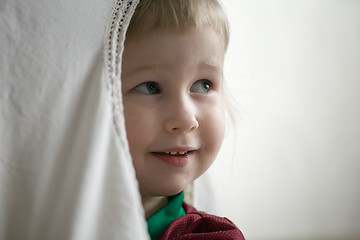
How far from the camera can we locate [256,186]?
4.86 ft

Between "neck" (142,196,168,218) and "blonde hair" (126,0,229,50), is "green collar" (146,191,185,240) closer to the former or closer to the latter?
"neck" (142,196,168,218)

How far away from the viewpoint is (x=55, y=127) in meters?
0.52

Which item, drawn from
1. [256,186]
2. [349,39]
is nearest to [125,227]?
[256,186]

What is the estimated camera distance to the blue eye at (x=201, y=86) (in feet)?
2.64

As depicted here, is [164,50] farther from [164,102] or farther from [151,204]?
[151,204]

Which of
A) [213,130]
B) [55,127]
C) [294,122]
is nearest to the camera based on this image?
[55,127]

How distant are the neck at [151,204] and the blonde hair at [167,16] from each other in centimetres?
38

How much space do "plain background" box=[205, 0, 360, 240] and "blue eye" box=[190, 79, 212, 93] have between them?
0.57 meters

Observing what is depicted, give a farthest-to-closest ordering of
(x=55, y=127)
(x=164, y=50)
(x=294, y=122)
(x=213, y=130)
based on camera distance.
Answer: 1. (x=294, y=122)
2. (x=213, y=130)
3. (x=164, y=50)
4. (x=55, y=127)

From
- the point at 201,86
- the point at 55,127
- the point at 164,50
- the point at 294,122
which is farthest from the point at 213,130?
the point at 294,122

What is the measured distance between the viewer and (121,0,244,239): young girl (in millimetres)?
706

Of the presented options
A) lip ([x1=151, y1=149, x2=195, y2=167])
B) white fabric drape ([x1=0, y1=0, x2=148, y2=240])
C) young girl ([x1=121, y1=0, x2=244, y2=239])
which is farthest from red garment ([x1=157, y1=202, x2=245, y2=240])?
white fabric drape ([x1=0, y1=0, x2=148, y2=240])

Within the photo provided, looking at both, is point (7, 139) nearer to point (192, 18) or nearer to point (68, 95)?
point (68, 95)

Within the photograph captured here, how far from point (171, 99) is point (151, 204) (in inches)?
11.0
